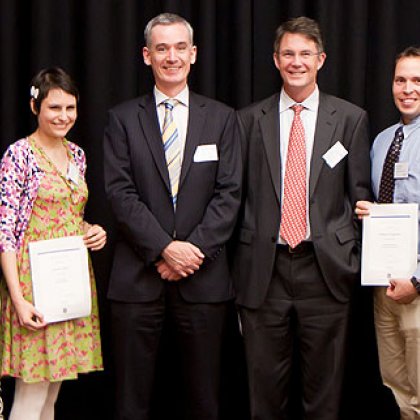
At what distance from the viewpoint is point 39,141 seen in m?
3.14

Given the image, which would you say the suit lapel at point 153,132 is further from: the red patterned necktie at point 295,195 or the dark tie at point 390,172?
the dark tie at point 390,172

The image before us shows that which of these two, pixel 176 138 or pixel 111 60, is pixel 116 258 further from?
pixel 111 60

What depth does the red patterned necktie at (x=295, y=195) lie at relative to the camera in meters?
3.22

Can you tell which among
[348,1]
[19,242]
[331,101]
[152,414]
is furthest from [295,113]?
[152,414]

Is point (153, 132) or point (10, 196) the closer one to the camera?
point (10, 196)

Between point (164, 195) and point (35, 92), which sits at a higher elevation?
point (35, 92)

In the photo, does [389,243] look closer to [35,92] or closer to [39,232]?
[39,232]

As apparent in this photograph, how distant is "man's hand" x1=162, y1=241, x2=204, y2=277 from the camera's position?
311 centimetres

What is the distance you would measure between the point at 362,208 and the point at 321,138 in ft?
1.11

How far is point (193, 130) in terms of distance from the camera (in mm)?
3211

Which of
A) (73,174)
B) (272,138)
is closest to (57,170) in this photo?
(73,174)

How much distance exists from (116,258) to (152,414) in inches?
44.0

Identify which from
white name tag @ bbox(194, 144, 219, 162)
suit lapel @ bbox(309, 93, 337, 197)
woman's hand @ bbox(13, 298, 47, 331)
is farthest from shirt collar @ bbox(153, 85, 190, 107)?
woman's hand @ bbox(13, 298, 47, 331)

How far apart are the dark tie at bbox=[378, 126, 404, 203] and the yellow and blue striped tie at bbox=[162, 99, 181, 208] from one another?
86 centimetres
